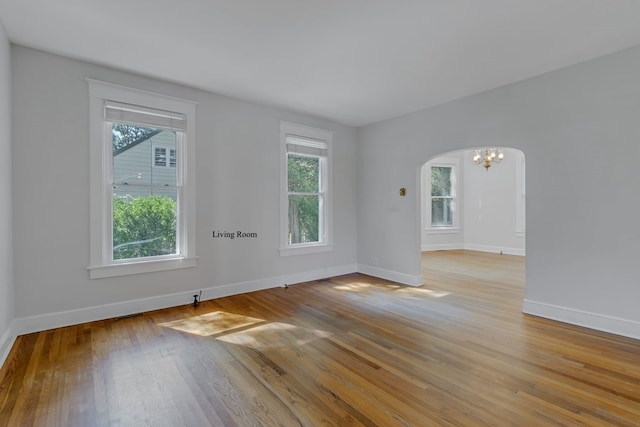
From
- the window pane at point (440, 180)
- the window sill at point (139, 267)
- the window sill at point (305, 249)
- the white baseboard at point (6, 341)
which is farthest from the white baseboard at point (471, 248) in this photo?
the white baseboard at point (6, 341)

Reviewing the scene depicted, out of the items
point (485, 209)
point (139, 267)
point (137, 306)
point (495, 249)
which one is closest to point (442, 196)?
point (485, 209)

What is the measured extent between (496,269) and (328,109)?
4.60 meters

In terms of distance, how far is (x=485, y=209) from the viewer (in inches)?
327

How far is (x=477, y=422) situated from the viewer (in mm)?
1746

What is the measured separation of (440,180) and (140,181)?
7663 mm

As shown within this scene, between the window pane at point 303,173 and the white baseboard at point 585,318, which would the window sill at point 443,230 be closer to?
the window pane at point 303,173

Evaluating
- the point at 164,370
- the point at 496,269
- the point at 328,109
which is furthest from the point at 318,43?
the point at 496,269

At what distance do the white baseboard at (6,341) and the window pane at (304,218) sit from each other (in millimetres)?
3299

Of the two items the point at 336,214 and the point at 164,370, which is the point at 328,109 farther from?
the point at 164,370

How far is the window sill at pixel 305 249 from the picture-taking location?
4.84 meters

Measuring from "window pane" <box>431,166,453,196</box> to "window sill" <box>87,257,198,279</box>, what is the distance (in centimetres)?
698

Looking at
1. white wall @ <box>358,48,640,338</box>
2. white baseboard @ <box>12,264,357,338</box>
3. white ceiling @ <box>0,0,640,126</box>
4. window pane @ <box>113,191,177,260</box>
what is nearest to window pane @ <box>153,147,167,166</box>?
window pane @ <box>113,191,177,260</box>

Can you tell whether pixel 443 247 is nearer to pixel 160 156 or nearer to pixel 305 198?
pixel 305 198

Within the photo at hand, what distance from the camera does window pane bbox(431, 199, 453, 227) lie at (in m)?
8.68
